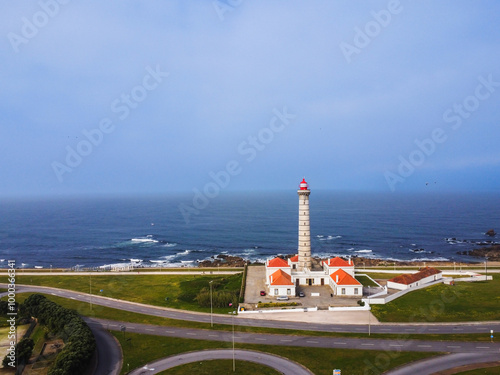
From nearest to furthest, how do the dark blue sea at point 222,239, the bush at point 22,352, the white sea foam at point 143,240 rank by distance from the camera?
the bush at point 22,352 < the dark blue sea at point 222,239 < the white sea foam at point 143,240

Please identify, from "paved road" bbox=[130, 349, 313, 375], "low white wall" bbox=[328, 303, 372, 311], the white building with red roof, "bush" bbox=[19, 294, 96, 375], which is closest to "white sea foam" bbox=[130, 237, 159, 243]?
the white building with red roof

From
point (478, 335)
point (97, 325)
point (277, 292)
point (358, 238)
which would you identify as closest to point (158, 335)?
point (97, 325)

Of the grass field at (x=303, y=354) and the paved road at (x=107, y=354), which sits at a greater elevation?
the grass field at (x=303, y=354)

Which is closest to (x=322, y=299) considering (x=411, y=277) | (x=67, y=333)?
(x=411, y=277)

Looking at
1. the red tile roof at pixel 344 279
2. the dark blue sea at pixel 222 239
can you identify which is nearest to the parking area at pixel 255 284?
the red tile roof at pixel 344 279

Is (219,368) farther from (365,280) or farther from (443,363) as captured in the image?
(365,280)

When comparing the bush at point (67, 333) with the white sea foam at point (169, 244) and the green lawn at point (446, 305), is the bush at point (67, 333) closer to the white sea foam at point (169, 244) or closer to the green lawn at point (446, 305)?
the green lawn at point (446, 305)

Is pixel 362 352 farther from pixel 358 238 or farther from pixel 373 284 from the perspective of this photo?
pixel 358 238
